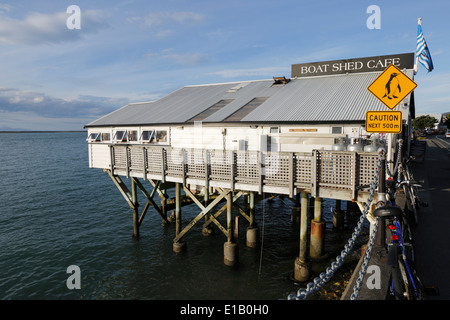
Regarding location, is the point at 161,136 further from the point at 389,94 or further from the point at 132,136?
the point at 389,94

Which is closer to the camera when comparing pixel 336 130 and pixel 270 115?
pixel 336 130

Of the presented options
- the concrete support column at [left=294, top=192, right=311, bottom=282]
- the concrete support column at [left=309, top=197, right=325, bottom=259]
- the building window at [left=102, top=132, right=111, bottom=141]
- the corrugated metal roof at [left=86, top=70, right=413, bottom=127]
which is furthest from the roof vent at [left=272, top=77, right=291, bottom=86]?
the building window at [left=102, top=132, right=111, bottom=141]

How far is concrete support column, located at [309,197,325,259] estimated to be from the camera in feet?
43.3

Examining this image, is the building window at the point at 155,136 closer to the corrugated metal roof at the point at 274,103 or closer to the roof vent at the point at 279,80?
the corrugated metal roof at the point at 274,103

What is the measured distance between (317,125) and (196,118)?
8282mm

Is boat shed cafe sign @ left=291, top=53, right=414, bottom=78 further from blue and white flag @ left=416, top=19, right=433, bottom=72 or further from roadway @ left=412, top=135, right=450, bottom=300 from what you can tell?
roadway @ left=412, top=135, right=450, bottom=300

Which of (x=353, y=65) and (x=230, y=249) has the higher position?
(x=353, y=65)

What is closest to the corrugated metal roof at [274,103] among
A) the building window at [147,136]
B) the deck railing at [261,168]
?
the building window at [147,136]

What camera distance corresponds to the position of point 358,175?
10766 millimetres

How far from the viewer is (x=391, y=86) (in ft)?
25.1

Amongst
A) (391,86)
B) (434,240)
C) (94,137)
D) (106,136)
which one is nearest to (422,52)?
(434,240)

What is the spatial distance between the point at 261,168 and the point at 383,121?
19.8 feet
